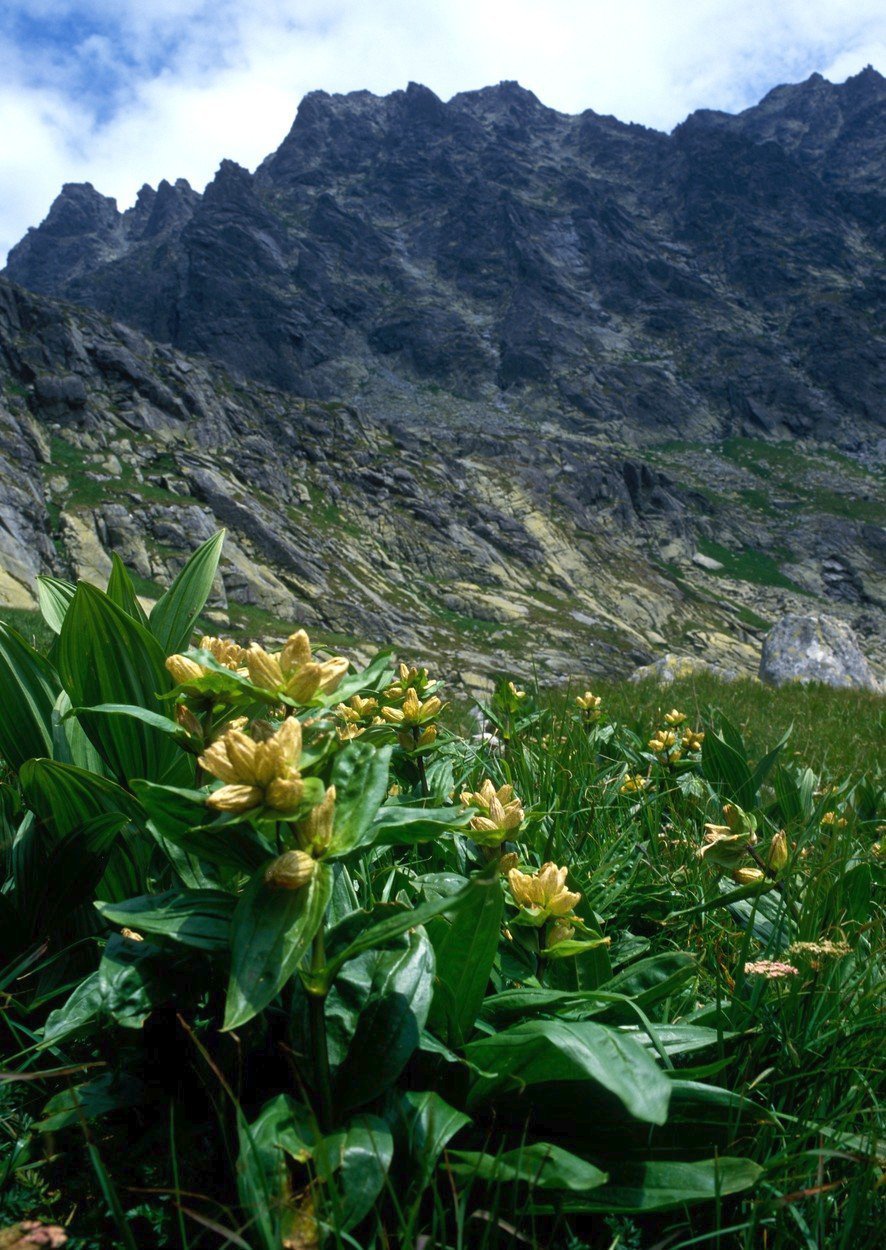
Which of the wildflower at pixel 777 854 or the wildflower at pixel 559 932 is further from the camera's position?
the wildflower at pixel 777 854

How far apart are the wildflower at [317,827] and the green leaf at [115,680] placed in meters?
0.90

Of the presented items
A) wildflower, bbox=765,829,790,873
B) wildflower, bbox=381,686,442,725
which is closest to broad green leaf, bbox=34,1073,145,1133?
wildflower, bbox=381,686,442,725

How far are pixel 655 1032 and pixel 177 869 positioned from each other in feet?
3.45

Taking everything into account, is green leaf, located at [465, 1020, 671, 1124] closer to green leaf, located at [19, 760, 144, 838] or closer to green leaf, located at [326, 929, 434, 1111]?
green leaf, located at [326, 929, 434, 1111]

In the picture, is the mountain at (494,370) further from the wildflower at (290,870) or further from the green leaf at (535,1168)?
the green leaf at (535,1168)

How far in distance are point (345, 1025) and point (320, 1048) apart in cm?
15

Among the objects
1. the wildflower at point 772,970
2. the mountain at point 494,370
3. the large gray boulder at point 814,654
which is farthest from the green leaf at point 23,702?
the mountain at point 494,370

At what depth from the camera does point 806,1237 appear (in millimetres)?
1096

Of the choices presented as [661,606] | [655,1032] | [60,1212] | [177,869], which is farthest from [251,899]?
[661,606]

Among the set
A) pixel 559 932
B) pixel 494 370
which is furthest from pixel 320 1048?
pixel 494 370

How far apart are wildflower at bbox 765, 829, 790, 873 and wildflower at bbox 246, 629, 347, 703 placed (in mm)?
1320

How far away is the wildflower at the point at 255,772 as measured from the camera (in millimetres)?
1065

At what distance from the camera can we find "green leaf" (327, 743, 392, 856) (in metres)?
1.21

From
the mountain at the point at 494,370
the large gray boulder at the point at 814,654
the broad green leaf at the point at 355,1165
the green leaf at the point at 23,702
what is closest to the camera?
the broad green leaf at the point at 355,1165
